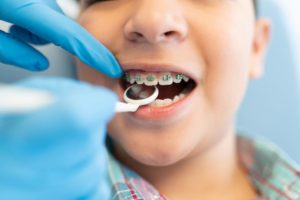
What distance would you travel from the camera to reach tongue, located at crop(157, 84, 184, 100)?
93 centimetres

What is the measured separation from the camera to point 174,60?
2.76 ft

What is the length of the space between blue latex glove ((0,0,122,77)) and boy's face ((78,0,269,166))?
55 millimetres

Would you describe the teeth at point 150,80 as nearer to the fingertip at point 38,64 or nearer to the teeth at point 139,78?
the teeth at point 139,78

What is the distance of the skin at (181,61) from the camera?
832mm

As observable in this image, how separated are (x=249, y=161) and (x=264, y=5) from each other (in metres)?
0.52

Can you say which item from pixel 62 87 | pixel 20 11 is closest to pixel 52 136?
pixel 62 87

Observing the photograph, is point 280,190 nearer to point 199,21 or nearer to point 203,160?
point 203,160

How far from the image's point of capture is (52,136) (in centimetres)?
50

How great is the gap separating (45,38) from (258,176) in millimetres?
663

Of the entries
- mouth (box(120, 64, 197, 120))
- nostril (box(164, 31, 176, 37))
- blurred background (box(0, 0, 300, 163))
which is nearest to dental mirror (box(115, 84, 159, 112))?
mouth (box(120, 64, 197, 120))

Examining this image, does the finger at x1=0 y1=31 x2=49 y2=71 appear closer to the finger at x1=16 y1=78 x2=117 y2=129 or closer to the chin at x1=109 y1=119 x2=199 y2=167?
the chin at x1=109 y1=119 x2=199 y2=167

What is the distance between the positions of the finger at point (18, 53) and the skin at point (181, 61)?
0.13m

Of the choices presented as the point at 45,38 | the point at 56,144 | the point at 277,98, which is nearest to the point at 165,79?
the point at 45,38

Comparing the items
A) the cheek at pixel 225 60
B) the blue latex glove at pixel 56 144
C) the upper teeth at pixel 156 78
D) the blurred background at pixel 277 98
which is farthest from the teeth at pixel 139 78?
the blurred background at pixel 277 98
